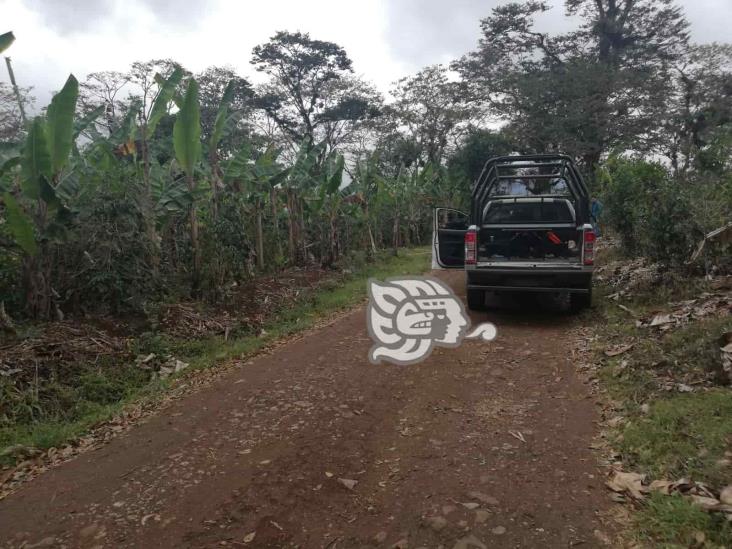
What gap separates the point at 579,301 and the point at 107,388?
19.7ft

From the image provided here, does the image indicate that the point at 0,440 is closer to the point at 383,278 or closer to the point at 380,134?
the point at 383,278

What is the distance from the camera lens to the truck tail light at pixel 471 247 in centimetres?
671

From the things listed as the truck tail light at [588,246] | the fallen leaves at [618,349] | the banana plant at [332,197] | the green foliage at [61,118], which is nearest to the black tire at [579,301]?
the truck tail light at [588,246]

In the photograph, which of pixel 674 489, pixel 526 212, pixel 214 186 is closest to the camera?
pixel 674 489

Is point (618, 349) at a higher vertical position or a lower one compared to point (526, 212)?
lower

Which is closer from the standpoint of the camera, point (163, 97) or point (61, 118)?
point (61, 118)

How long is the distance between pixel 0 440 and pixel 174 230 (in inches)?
185

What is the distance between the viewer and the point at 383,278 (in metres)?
11.0

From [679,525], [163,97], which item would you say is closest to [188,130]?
[163,97]

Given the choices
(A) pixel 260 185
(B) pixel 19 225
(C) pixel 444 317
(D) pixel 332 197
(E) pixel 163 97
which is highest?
(E) pixel 163 97

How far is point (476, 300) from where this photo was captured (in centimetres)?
722

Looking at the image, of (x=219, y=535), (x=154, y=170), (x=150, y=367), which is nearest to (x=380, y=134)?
(x=154, y=170)

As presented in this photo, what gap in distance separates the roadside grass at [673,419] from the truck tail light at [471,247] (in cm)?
195

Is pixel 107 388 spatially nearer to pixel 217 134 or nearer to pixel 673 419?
pixel 217 134
